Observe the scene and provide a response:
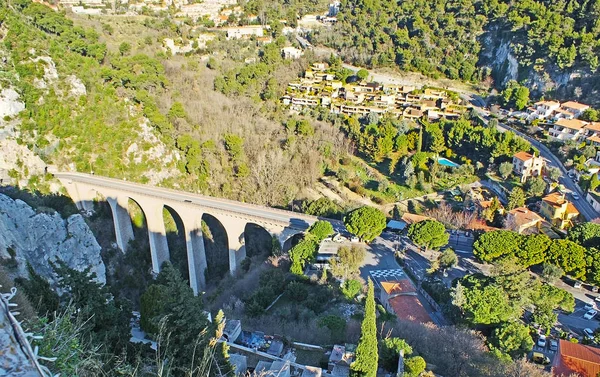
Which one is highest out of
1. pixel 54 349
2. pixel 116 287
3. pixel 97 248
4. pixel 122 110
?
pixel 54 349

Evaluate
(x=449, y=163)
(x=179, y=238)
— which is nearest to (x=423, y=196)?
(x=449, y=163)

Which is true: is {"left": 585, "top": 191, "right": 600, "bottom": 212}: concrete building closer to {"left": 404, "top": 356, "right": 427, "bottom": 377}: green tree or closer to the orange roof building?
the orange roof building

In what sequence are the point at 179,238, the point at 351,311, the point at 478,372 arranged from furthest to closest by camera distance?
the point at 179,238
the point at 351,311
the point at 478,372

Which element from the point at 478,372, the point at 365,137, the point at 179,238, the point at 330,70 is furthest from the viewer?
the point at 330,70

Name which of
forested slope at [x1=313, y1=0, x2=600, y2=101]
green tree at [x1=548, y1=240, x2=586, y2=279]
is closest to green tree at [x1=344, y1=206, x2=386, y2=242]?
green tree at [x1=548, y1=240, x2=586, y2=279]

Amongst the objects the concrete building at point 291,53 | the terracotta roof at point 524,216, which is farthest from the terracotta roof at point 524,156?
the concrete building at point 291,53

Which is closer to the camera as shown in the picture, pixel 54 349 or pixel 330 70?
pixel 54 349

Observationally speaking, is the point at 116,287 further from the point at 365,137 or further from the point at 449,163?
the point at 449,163
